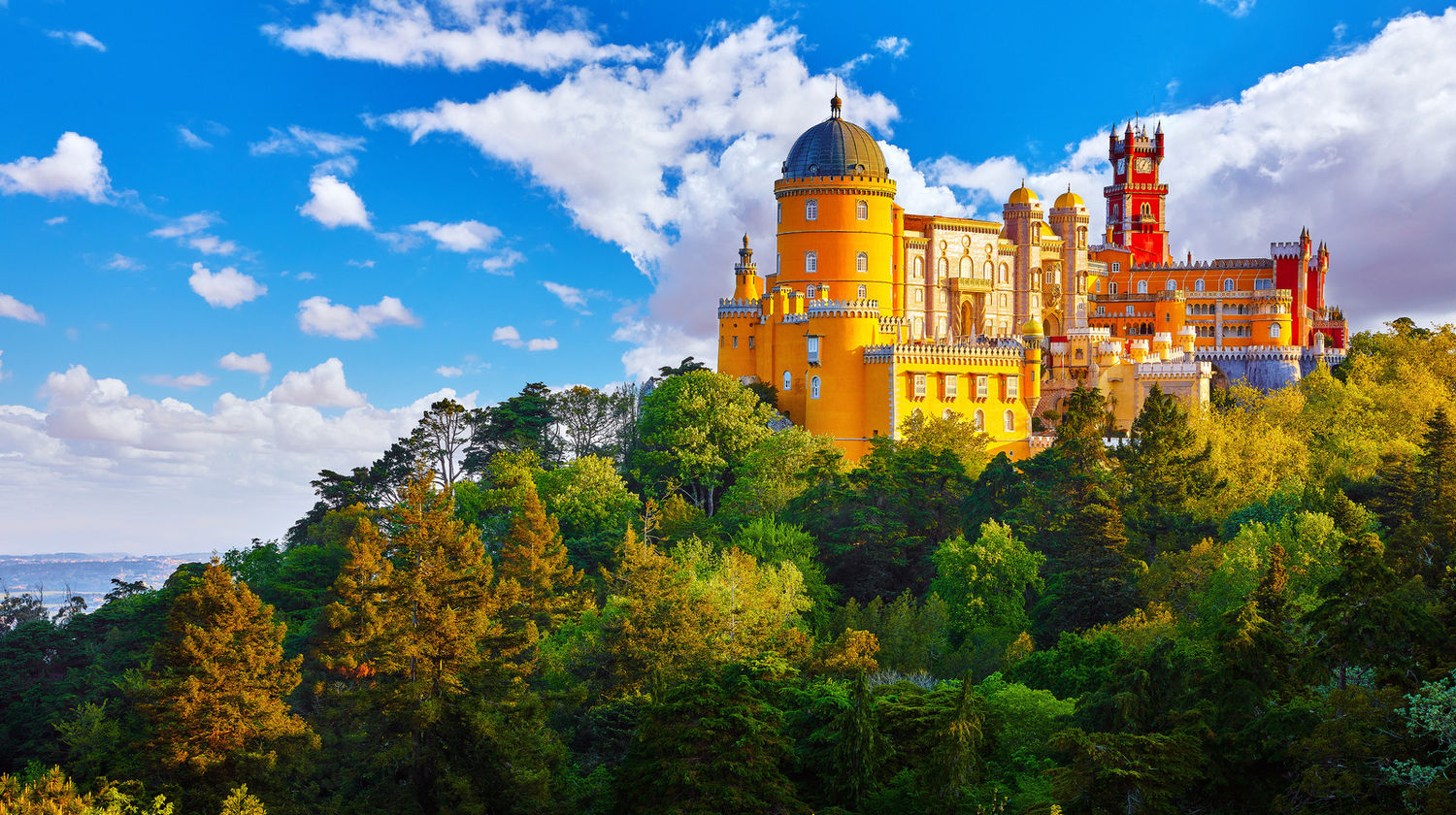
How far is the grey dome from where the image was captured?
241 ft

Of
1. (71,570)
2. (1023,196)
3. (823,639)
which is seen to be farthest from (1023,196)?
(71,570)

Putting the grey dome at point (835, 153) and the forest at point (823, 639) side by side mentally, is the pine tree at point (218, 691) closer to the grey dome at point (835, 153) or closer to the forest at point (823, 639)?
the forest at point (823, 639)

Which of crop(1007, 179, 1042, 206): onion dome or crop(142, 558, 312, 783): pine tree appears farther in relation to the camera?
crop(1007, 179, 1042, 206): onion dome

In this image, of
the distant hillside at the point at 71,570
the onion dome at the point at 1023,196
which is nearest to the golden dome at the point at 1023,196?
the onion dome at the point at 1023,196

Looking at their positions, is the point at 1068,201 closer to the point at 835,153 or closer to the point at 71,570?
the point at 835,153

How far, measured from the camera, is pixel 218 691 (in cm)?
3772

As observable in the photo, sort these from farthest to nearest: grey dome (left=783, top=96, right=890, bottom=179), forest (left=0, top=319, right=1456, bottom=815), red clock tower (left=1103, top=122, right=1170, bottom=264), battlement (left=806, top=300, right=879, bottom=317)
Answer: red clock tower (left=1103, top=122, right=1170, bottom=264)
grey dome (left=783, top=96, right=890, bottom=179)
battlement (left=806, top=300, right=879, bottom=317)
forest (left=0, top=319, right=1456, bottom=815)

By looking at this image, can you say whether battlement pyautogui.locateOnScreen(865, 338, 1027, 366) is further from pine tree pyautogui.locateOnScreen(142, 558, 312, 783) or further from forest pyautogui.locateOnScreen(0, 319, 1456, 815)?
pine tree pyautogui.locateOnScreen(142, 558, 312, 783)

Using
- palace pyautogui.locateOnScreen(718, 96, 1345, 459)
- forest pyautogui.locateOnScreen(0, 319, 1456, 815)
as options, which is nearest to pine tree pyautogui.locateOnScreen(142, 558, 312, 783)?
forest pyautogui.locateOnScreen(0, 319, 1456, 815)

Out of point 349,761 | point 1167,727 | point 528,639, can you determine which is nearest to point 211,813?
point 349,761

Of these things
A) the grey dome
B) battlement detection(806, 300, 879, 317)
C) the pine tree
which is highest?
the grey dome

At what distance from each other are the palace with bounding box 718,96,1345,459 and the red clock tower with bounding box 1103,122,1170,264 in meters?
12.5

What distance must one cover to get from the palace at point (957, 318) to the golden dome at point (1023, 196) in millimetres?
89

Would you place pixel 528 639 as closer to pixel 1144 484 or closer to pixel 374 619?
pixel 374 619
